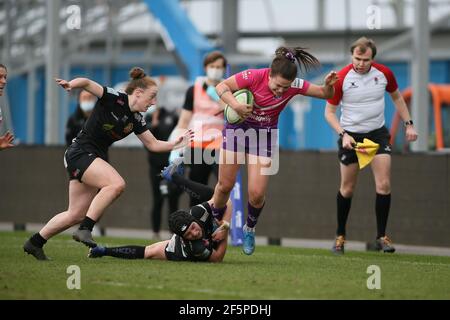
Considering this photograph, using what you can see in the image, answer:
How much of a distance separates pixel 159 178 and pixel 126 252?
5.35 m

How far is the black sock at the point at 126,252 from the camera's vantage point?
11.3 m

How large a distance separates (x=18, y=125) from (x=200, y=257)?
22.4 meters

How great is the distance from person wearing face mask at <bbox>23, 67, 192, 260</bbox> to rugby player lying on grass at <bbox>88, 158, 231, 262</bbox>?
1.37 feet

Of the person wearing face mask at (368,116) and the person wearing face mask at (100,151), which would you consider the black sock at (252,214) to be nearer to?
the person wearing face mask at (100,151)

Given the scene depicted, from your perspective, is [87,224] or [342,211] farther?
[342,211]

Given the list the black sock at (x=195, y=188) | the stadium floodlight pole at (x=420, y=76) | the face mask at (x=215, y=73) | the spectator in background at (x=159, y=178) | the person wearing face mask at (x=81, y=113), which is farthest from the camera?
the stadium floodlight pole at (x=420, y=76)

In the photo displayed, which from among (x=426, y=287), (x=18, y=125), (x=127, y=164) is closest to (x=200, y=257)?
(x=426, y=287)

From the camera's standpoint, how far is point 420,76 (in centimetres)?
1756

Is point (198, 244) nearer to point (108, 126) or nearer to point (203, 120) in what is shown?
point (108, 126)

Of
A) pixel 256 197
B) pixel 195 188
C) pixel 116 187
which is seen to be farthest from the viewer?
pixel 195 188

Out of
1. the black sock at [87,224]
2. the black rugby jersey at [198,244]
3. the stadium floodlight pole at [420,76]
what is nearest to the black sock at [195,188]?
the black rugby jersey at [198,244]

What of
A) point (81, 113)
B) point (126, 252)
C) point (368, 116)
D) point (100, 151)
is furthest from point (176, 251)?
point (81, 113)

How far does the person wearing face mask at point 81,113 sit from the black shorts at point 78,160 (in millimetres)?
4865
